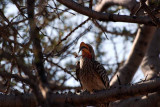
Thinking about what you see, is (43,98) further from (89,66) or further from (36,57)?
(89,66)


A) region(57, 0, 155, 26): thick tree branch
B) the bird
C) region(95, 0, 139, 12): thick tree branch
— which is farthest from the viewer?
region(95, 0, 139, 12): thick tree branch

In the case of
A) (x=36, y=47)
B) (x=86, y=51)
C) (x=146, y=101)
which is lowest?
(x=146, y=101)

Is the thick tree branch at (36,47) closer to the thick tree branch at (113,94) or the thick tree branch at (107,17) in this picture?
the thick tree branch at (113,94)

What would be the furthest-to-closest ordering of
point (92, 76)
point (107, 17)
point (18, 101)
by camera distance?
1. point (92, 76)
2. point (107, 17)
3. point (18, 101)

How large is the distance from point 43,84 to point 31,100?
1226mm

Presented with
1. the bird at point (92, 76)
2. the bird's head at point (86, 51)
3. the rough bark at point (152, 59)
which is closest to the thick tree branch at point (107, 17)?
the bird at point (92, 76)

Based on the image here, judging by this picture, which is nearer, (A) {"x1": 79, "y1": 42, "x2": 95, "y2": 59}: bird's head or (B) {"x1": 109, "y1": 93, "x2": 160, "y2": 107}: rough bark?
(B) {"x1": 109, "y1": 93, "x2": 160, "y2": 107}: rough bark

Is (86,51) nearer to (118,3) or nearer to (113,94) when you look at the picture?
(118,3)

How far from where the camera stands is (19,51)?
11.8ft

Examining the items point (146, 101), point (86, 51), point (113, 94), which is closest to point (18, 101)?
point (113, 94)

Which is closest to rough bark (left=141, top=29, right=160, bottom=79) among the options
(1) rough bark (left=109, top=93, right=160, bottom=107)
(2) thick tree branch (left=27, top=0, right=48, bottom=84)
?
(1) rough bark (left=109, top=93, right=160, bottom=107)

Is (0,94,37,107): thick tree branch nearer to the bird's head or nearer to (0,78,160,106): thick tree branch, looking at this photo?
(0,78,160,106): thick tree branch

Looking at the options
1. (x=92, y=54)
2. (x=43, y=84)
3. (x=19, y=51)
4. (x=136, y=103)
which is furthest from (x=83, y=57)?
(x=43, y=84)

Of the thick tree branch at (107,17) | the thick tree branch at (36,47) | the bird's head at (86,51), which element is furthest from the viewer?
the bird's head at (86,51)
